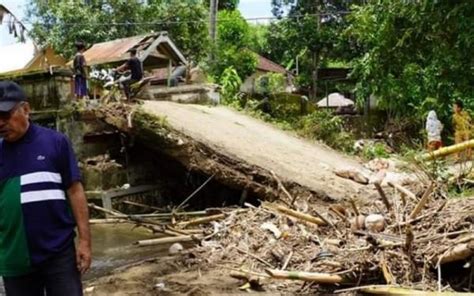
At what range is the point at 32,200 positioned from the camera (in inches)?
131

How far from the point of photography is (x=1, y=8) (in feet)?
50.2

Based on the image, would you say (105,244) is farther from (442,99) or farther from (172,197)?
(442,99)

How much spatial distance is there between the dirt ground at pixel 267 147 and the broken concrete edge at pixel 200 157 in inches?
6.4

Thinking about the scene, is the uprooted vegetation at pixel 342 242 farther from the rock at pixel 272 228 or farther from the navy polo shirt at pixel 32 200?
the navy polo shirt at pixel 32 200

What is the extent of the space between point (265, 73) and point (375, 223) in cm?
3122

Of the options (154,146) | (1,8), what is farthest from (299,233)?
(1,8)

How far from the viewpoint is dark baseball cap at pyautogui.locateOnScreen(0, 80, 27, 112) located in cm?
333

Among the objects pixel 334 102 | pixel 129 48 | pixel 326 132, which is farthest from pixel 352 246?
pixel 334 102

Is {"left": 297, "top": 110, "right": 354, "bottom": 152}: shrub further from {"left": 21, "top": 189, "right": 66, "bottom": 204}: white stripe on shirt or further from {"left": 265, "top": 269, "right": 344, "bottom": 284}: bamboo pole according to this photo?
{"left": 21, "top": 189, "right": 66, "bottom": 204}: white stripe on shirt

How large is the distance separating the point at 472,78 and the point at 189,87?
42.0 ft

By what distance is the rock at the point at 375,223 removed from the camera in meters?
6.80

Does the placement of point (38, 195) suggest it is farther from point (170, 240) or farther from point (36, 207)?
point (170, 240)

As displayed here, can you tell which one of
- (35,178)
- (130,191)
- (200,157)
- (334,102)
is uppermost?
(35,178)

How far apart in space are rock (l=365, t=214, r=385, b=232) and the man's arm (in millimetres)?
4051
